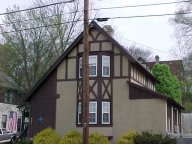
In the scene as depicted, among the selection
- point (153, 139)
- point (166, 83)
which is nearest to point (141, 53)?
point (166, 83)

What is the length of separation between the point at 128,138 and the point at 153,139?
2298mm

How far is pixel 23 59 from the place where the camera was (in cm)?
4234

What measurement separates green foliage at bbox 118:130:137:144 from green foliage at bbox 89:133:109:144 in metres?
1.07

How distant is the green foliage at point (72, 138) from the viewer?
96.3 ft

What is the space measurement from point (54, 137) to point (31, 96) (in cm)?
511

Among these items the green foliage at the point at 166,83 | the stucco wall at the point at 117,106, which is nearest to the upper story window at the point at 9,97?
the green foliage at the point at 166,83

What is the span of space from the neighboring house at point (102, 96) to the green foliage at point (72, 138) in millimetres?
1653

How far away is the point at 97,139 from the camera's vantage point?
29.1 metres

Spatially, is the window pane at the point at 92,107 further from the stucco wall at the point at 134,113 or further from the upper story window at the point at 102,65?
the upper story window at the point at 102,65

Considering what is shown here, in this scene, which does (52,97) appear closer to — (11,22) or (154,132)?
(154,132)

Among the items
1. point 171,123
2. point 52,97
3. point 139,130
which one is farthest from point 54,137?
point 171,123

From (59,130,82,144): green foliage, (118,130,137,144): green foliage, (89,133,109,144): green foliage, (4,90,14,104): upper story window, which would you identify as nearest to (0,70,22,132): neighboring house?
(4,90,14,104): upper story window

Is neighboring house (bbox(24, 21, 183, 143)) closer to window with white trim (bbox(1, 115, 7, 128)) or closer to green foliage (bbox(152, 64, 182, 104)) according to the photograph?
green foliage (bbox(152, 64, 182, 104))

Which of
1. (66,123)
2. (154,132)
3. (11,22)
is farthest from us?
(11,22)
